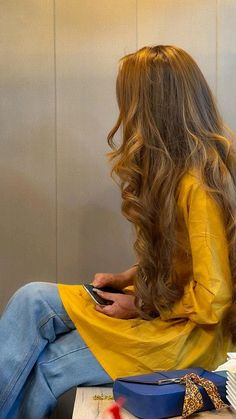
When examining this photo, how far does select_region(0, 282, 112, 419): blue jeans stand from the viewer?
4.73 ft

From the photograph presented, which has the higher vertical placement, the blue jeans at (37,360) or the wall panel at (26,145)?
the wall panel at (26,145)

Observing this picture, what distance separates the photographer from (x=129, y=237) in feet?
6.59

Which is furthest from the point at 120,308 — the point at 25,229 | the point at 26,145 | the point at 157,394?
the point at 26,145

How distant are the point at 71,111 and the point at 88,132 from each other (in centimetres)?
9

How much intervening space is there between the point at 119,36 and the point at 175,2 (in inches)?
8.1

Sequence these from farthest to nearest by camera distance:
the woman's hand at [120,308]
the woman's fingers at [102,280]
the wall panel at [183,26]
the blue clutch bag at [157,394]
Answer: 1. the wall panel at [183,26]
2. the woman's fingers at [102,280]
3. the woman's hand at [120,308]
4. the blue clutch bag at [157,394]

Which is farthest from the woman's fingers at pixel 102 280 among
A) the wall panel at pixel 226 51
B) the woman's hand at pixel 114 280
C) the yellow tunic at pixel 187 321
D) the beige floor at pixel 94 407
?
the wall panel at pixel 226 51

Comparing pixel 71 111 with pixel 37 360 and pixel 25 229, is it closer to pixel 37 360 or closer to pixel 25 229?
pixel 25 229

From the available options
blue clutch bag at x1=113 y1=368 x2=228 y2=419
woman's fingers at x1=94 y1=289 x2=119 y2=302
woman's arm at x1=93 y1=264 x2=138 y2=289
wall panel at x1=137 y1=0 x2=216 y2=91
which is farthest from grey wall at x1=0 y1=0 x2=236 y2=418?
blue clutch bag at x1=113 y1=368 x2=228 y2=419

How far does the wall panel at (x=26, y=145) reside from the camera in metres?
1.95

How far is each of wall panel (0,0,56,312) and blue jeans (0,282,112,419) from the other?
48 cm

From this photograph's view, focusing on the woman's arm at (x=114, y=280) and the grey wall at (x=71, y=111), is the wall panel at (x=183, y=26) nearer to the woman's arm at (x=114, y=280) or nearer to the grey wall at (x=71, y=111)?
the grey wall at (x=71, y=111)

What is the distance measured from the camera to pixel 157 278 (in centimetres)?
146

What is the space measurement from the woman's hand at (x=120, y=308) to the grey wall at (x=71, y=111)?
0.48 meters
